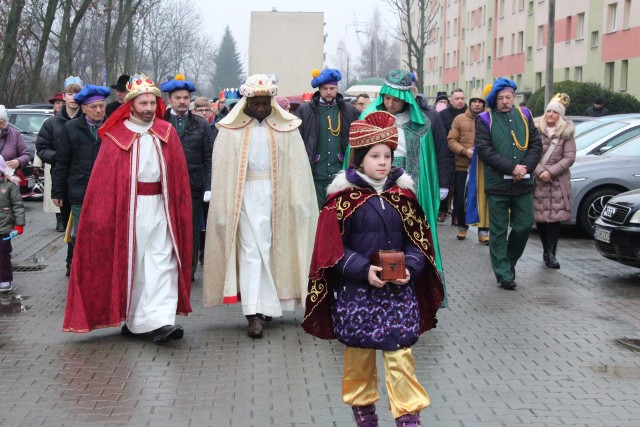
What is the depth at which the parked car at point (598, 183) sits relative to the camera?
48.1ft

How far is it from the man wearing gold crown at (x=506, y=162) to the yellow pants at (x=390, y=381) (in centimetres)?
542

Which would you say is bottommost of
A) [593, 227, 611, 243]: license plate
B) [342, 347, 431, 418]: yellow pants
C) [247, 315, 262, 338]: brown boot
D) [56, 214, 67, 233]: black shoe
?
[56, 214, 67, 233]: black shoe


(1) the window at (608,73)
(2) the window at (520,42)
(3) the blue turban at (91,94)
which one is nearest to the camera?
(3) the blue turban at (91,94)

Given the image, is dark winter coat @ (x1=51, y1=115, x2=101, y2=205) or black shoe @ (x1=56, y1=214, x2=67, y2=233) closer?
dark winter coat @ (x1=51, y1=115, x2=101, y2=205)

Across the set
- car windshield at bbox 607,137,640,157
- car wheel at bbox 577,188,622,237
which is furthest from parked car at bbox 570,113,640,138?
car wheel at bbox 577,188,622,237

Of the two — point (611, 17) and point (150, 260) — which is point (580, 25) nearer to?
point (611, 17)

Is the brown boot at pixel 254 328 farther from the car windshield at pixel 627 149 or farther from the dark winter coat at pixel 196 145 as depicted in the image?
the car windshield at pixel 627 149

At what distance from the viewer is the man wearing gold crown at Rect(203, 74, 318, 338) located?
27.9 ft

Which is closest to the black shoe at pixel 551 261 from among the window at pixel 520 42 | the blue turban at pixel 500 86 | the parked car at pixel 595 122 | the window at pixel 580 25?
the blue turban at pixel 500 86

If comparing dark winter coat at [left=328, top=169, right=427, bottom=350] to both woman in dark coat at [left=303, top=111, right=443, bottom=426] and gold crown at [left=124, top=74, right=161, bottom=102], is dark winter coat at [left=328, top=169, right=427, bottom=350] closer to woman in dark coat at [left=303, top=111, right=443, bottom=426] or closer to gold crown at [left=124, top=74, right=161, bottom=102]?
woman in dark coat at [left=303, top=111, right=443, bottom=426]

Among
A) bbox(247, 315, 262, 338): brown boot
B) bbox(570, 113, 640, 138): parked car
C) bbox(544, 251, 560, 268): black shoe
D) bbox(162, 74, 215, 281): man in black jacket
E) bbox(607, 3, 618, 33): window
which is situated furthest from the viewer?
bbox(607, 3, 618, 33): window

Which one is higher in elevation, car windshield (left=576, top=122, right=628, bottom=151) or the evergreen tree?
the evergreen tree

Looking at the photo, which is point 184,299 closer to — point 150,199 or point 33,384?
point 150,199

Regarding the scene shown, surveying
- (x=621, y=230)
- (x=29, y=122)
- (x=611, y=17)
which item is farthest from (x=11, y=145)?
(x=611, y=17)
